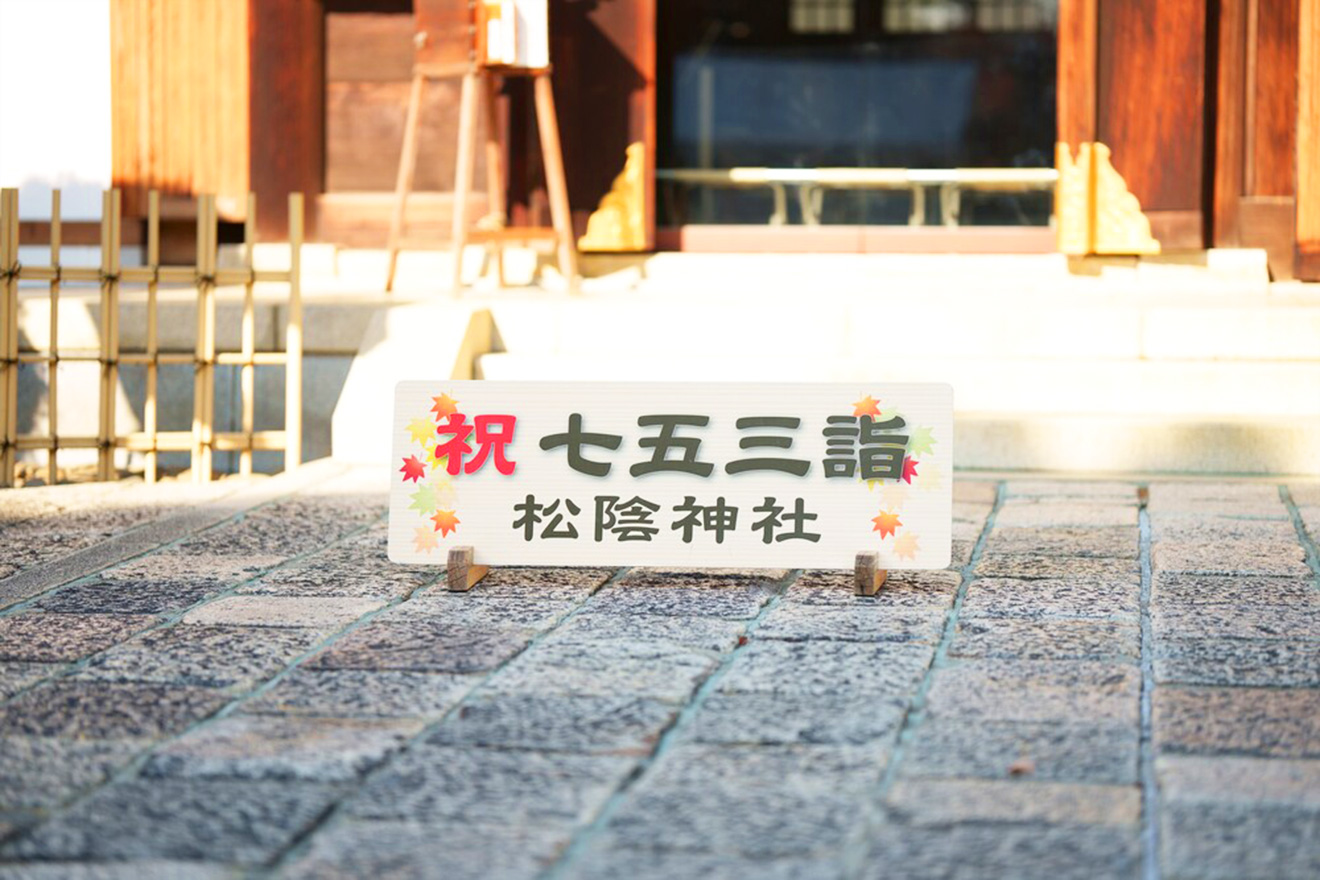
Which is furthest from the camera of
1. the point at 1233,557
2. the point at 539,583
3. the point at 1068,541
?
the point at 1068,541

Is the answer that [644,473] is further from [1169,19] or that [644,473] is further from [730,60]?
[730,60]

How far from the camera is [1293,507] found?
5.63 metres

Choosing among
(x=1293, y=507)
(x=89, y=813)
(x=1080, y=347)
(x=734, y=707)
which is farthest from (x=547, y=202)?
(x=89, y=813)

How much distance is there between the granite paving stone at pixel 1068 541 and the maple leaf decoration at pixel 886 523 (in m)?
0.64

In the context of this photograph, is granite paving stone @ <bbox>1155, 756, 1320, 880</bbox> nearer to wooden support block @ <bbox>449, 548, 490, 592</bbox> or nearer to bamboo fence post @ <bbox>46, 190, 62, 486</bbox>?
wooden support block @ <bbox>449, 548, 490, 592</bbox>

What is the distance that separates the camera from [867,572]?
4.27 metres

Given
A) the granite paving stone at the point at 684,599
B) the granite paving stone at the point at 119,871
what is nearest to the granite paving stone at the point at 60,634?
the granite paving stone at the point at 684,599

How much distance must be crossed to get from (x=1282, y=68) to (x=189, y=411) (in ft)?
17.1

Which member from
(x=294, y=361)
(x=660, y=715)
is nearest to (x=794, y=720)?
(x=660, y=715)

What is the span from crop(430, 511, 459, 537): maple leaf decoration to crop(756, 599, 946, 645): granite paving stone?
2.77ft

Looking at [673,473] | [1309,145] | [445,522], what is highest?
[1309,145]

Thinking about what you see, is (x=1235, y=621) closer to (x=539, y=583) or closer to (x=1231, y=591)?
(x=1231, y=591)

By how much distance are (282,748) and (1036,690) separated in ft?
4.53

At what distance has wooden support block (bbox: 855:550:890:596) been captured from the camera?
14.0 feet
